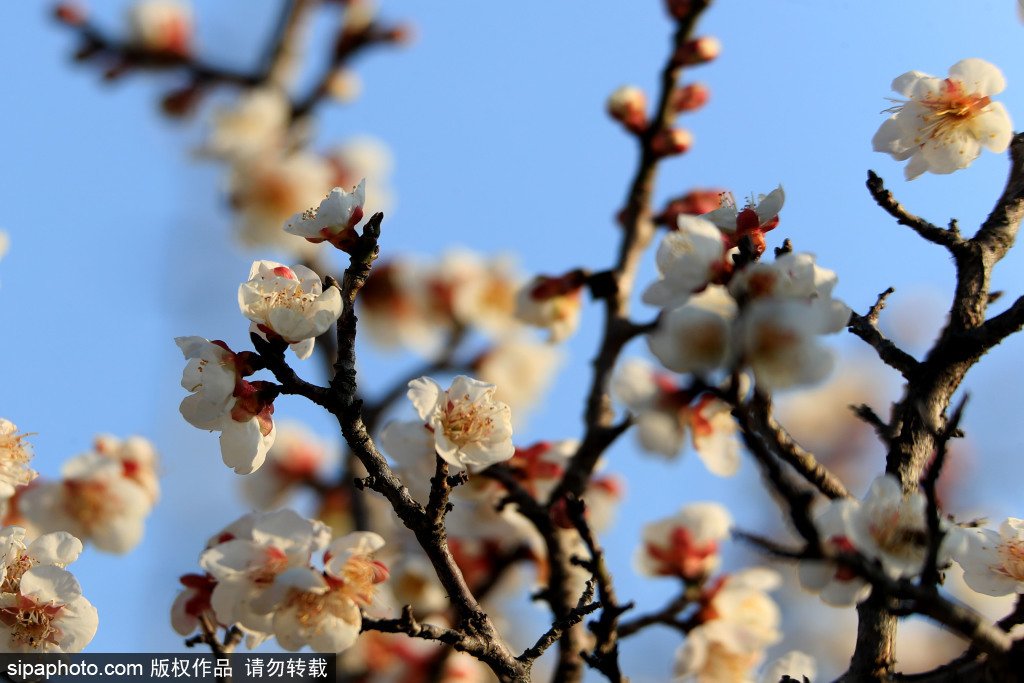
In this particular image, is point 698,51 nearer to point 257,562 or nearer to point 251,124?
point 257,562

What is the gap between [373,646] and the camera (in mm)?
3674

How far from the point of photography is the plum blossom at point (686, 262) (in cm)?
142

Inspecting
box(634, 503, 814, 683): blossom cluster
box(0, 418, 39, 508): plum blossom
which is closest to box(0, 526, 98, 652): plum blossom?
box(0, 418, 39, 508): plum blossom

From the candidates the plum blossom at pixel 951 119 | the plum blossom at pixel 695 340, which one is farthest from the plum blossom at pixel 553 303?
the plum blossom at pixel 695 340

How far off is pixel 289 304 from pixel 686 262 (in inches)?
25.1

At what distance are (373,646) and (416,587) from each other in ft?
2.51

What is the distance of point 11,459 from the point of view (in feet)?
5.98

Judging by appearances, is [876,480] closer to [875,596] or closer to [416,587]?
[875,596]

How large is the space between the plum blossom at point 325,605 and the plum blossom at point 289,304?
12.9 inches

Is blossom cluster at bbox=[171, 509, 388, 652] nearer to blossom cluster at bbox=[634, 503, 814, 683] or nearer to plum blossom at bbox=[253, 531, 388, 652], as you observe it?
plum blossom at bbox=[253, 531, 388, 652]

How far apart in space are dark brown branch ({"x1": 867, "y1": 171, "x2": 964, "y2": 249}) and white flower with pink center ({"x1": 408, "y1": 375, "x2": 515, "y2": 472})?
772mm

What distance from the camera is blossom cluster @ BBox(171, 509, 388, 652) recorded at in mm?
1532

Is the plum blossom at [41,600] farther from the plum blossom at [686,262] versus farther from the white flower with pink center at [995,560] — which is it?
the white flower with pink center at [995,560]

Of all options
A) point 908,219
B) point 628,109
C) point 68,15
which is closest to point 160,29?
point 68,15
